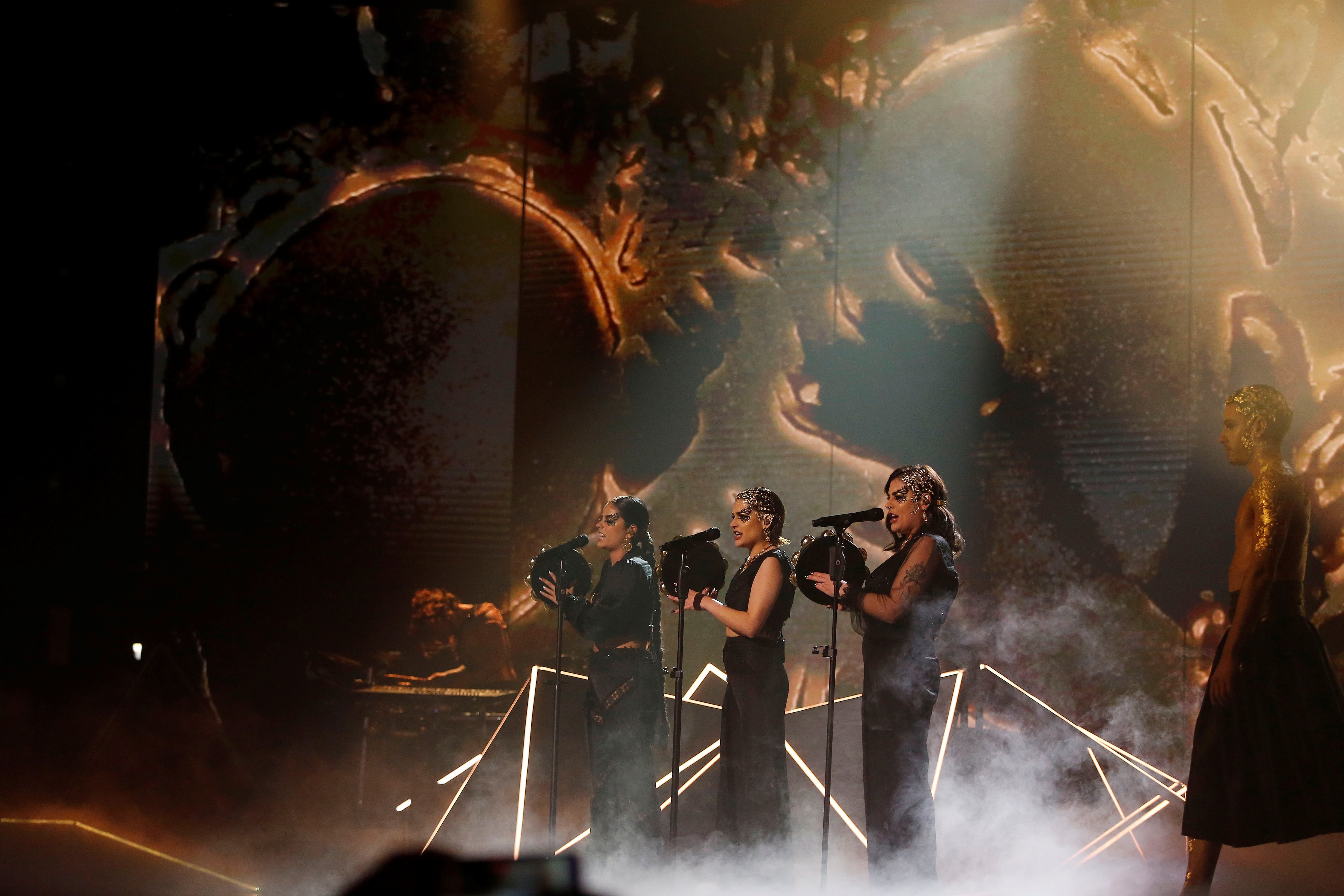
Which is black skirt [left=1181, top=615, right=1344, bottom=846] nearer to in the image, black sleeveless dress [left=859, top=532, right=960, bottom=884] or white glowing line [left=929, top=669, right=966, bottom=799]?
black sleeveless dress [left=859, top=532, right=960, bottom=884]

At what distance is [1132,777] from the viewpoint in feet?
15.9

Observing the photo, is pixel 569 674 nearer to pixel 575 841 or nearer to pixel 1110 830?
pixel 575 841

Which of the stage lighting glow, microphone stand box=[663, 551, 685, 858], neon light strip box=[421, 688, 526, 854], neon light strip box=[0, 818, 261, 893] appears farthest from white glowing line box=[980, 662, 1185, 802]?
neon light strip box=[0, 818, 261, 893]

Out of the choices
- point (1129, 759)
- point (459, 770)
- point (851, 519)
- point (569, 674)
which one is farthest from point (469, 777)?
point (1129, 759)

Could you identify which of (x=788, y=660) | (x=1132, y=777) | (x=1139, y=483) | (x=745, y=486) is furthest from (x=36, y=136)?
(x=1132, y=777)

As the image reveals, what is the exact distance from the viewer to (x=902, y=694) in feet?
12.7

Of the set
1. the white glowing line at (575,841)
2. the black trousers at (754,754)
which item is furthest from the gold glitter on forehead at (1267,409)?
the white glowing line at (575,841)

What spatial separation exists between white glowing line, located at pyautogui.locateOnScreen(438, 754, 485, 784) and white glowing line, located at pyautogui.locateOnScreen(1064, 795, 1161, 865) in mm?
2684

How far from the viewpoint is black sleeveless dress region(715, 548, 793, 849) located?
4168mm

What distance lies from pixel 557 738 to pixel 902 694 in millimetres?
1404

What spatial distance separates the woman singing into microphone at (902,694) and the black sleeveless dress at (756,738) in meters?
0.33

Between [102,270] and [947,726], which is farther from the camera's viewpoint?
[102,270]

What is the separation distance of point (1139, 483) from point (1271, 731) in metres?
1.46

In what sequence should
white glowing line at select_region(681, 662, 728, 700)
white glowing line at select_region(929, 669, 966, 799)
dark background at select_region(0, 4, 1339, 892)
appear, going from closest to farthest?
white glowing line at select_region(929, 669, 966, 799) → white glowing line at select_region(681, 662, 728, 700) → dark background at select_region(0, 4, 1339, 892)
